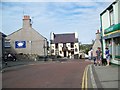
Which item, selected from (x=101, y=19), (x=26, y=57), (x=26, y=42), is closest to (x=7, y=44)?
(x=26, y=42)

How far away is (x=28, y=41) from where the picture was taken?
7225cm

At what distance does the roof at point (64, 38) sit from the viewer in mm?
96562

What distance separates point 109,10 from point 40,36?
47221 mm

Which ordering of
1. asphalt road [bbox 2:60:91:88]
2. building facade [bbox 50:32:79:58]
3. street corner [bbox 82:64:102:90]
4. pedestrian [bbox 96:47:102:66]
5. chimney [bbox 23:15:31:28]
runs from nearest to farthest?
street corner [bbox 82:64:102:90] < asphalt road [bbox 2:60:91:88] < pedestrian [bbox 96:47:102:66] < chimney [bbox 23:15:31:28] < building facade [bbox 50:32:79:58]

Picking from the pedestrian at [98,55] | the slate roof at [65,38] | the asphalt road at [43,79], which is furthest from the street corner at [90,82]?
the slate roof at [65,38]

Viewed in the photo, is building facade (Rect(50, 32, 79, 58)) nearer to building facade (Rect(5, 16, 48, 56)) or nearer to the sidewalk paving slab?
building facade (Rect(5, 16, 48, 56))

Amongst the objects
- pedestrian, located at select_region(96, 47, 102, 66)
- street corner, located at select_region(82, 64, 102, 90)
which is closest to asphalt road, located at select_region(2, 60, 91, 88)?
street corner, located at select_region(82, 64, 102, 90)

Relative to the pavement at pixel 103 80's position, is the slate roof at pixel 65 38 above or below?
above

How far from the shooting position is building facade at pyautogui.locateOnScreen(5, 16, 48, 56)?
71.1 metres

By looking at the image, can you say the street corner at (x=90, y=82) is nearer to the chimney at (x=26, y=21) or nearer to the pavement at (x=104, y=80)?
the pavement at (x=104, y=80)

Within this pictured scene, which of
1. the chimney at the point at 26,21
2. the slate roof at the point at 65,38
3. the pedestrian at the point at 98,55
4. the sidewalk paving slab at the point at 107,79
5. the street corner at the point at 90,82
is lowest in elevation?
the street corner at the point at 90,82

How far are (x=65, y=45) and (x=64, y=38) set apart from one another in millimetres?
2587

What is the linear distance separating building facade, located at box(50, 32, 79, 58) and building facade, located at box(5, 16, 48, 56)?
2305 centimetres

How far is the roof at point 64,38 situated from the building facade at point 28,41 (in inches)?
923
